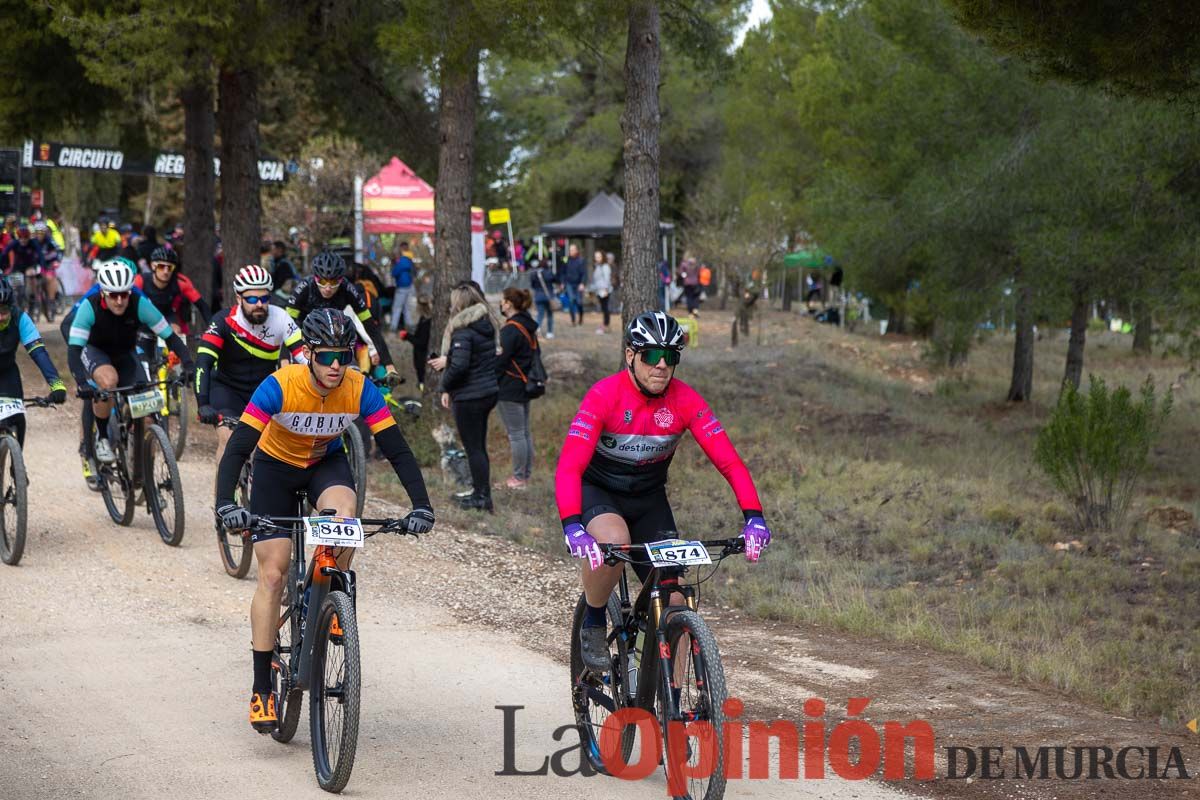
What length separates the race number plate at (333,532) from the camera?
19.8 ft

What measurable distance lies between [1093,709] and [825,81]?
91.9 feet

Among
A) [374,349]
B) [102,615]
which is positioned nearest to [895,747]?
[102,615]

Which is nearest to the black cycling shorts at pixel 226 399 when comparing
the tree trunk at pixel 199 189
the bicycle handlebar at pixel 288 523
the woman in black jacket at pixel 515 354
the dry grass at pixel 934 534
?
the dry grass at pixel 934 534

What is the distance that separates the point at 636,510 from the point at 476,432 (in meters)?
6.67

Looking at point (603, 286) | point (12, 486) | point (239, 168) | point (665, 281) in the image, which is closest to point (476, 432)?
point (12, 486)

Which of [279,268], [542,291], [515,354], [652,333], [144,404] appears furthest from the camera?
[542,291]

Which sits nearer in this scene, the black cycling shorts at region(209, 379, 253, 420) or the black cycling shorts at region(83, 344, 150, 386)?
the black cycling shorts at region(209, 379, 253, 420)

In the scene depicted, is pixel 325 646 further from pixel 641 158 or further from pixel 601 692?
pixel 641 158

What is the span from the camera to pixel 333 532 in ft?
20.0

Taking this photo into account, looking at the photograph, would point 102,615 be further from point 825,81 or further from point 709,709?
point 825,81

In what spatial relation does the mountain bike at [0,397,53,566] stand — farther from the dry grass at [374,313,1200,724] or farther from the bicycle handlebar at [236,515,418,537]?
the bicycle handlebar at [236,515,418,537]

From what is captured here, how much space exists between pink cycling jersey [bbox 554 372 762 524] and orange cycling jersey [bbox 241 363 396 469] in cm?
101

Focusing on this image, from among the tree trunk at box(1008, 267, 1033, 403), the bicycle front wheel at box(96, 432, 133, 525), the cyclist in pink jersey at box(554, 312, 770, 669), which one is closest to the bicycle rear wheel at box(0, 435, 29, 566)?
the bicycle front wheel at box(96, 432, 133, 525)

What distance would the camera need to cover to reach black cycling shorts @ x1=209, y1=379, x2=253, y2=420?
9.92 meters
